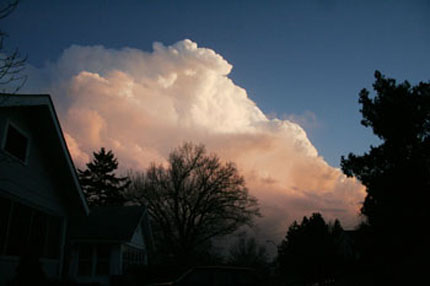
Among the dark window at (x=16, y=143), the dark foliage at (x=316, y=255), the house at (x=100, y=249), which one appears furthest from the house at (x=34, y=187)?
the dark foliage at (x=316, y=255)

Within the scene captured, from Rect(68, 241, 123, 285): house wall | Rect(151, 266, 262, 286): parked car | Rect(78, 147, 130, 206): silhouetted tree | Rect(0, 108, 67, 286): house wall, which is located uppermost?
Rect(78, 147, 130, 206): silhouetted tree

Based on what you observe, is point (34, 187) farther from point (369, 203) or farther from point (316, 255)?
point (316, 255)

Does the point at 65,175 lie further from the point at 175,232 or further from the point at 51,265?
the point at 175,232

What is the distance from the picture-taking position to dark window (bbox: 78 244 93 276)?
22.0 metres

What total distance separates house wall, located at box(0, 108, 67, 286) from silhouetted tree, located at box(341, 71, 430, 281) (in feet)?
60.7

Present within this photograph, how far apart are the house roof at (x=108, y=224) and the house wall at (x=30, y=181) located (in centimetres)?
707

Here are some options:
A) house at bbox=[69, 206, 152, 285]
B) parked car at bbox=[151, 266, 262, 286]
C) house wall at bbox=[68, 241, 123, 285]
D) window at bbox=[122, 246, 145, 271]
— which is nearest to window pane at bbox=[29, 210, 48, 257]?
parked car at bbox=[151, 266, 262, 286]

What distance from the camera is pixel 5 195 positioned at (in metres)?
10.1

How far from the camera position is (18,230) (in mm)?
11031

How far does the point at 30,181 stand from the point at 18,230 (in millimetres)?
1563

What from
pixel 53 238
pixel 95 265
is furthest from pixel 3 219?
pixel 95 265

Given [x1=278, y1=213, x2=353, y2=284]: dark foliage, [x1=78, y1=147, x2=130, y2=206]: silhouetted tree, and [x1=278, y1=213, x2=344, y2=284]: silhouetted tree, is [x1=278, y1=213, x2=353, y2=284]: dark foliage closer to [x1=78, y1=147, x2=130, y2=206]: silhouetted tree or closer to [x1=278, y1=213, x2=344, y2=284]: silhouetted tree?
[x1=278, y1=213, x2=344, y2=284]: silhouetted tree

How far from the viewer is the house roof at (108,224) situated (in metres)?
21.8

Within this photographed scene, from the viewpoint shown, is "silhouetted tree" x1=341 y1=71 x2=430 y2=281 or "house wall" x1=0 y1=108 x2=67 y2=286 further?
"silhouetted tree" x1=341 y1=71 x2=430 y2=281
